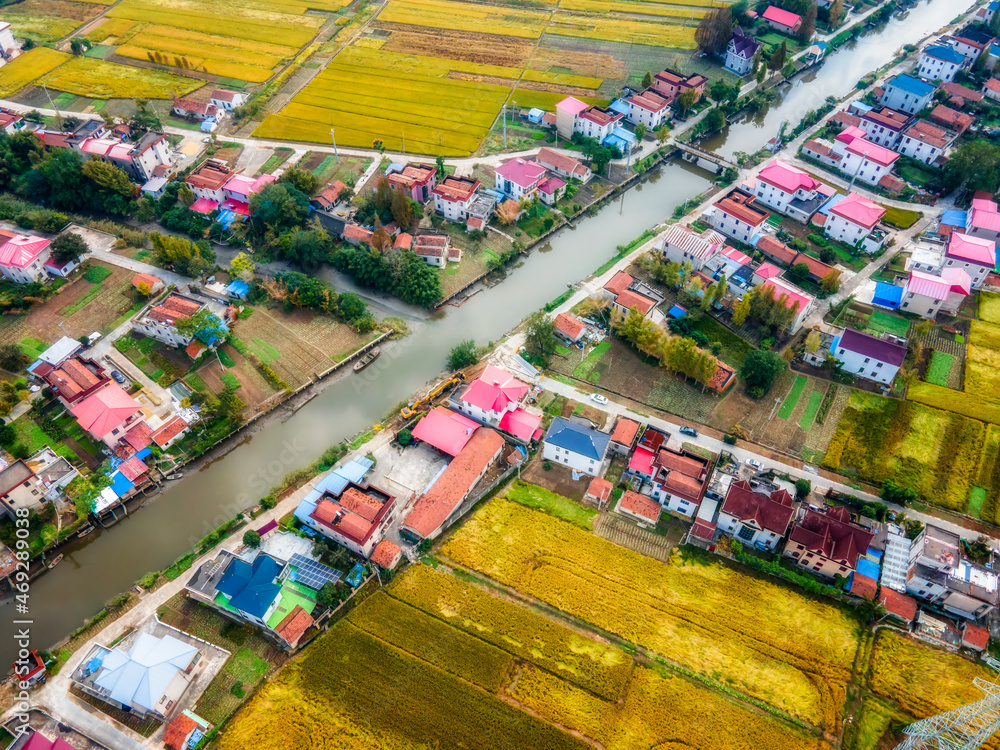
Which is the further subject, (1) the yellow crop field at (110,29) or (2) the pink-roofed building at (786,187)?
(1) the yellow crop field at (110,29)

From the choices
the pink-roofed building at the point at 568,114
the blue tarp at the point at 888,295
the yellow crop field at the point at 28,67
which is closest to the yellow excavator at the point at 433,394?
the blue tarp at the point at 888,295

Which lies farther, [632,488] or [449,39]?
[449,39]

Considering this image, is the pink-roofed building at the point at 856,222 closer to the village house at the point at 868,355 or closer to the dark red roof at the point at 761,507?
the village house at the point at 868,355

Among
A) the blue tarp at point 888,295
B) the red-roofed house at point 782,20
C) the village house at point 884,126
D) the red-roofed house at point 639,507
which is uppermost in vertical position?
the red-roofed house at point 782,20

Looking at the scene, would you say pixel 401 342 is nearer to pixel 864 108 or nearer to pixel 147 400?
pixel 147 400

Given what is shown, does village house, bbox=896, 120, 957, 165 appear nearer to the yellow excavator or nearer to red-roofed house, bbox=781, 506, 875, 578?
Answer: red-roofed house, bbox=781, 506, 875, 578

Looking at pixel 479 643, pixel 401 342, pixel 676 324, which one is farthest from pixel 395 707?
pixel 676 324
